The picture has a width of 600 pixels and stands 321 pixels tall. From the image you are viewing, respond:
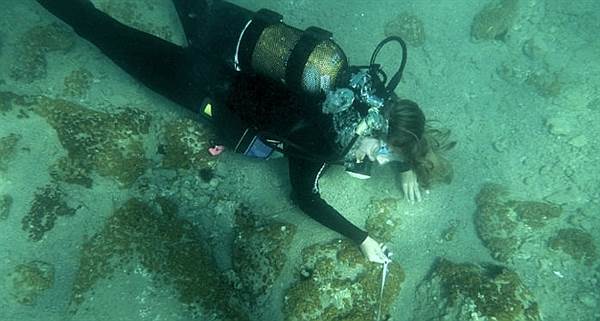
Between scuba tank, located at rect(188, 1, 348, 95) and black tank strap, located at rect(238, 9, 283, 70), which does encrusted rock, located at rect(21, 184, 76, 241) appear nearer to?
scuba tank, located at rect(188, 1, 348, 95)

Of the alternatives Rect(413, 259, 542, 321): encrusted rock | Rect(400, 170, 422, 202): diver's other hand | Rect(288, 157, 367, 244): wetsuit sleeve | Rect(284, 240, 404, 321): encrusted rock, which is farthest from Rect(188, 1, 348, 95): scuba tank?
Rect(413, 259, 542, 321): encrusted rock

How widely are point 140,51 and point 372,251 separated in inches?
142

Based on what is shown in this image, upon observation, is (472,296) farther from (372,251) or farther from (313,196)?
(313,196)

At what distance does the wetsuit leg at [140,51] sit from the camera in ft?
14.8

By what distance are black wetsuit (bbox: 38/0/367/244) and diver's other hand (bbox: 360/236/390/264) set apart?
0.51ft

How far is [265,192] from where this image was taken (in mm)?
5316

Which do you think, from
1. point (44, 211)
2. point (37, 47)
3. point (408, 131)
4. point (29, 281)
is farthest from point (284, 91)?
point (37, 47)

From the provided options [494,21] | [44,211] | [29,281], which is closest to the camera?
[29,281]

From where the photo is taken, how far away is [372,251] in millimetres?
4461

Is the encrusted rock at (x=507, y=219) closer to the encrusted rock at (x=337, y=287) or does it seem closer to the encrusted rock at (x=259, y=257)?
the encrusted rock at (x=337, y=287)

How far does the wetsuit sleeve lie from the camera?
3924 mm

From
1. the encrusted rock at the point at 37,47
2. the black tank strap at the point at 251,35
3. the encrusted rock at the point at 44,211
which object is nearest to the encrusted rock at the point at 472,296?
the black tank strap at the point at 251,35

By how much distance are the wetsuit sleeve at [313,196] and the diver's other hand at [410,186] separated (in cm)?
133

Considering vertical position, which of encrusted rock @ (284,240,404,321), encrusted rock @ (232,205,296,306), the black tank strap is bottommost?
encrusted rock @ (232,205,296,306)
